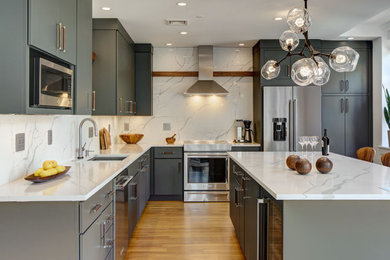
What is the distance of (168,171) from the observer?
16.8ft

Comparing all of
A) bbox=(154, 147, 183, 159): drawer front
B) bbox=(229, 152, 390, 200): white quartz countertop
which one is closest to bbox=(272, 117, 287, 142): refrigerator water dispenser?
bbox=(154, 147, 183, 159): drawer front

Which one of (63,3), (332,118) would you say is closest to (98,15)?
(63,3)

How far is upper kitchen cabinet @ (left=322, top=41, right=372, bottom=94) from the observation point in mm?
5258

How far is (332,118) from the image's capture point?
5262 millimetres

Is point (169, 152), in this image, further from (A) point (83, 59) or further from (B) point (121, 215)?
(A) point (83, 59)

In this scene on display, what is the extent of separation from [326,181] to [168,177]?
334cm

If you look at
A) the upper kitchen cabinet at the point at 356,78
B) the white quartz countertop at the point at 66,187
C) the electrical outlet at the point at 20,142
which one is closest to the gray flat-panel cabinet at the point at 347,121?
the upper kitchen cabinet at the point at 356,78

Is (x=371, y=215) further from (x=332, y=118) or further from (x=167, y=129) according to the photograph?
(x=167, y=129)

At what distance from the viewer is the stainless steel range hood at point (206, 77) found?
17.5ft

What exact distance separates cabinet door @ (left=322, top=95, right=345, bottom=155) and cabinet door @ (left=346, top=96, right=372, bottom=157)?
0.27 ft

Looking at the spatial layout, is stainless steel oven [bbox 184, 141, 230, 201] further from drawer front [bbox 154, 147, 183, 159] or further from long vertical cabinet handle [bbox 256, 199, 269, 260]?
long vertical cabinet handle [bbox 256, 199, 269, 260]

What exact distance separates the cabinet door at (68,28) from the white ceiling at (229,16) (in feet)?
3.42

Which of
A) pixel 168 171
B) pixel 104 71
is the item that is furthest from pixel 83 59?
pixel 168 171

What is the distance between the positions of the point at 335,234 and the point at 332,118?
3828mm
